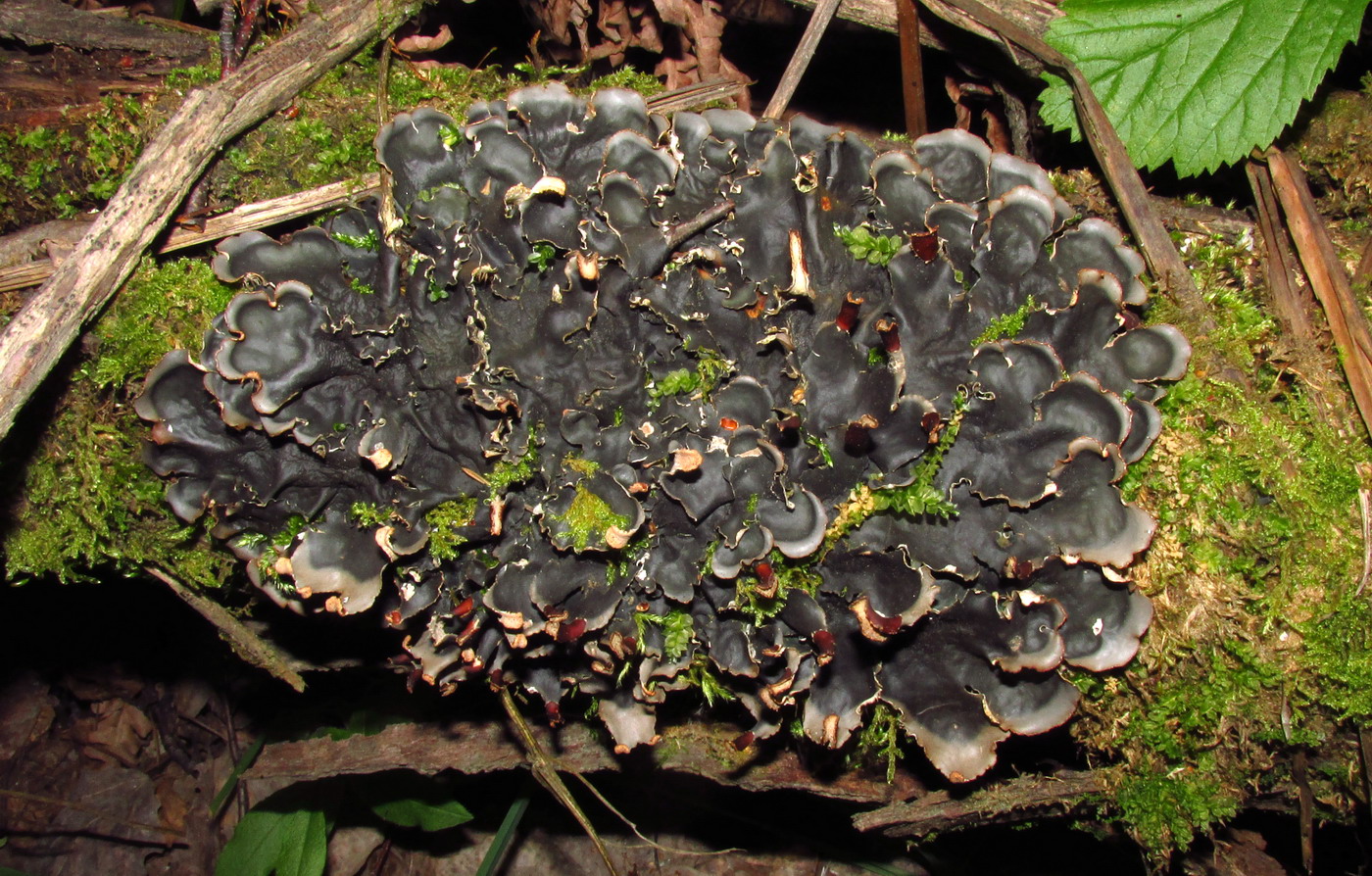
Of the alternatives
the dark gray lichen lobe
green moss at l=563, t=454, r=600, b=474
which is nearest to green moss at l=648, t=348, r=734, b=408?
the dark gray lichen lobe

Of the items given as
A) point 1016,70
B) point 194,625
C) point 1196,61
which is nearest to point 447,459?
point 1016,70

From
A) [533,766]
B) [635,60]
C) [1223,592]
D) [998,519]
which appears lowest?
[533,766]

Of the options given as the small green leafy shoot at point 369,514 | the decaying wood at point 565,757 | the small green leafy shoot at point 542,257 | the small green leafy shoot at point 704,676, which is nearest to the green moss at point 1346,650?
the decaying wood at point 565,757

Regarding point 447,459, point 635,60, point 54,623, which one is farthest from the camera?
point 54,623

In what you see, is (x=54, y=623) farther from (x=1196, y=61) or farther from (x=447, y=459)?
(x=1196, y=61)

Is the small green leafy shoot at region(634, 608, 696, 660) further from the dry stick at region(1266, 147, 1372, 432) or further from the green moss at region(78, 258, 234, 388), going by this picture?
the dry stick at region(1266, 147, 1372, 432)
